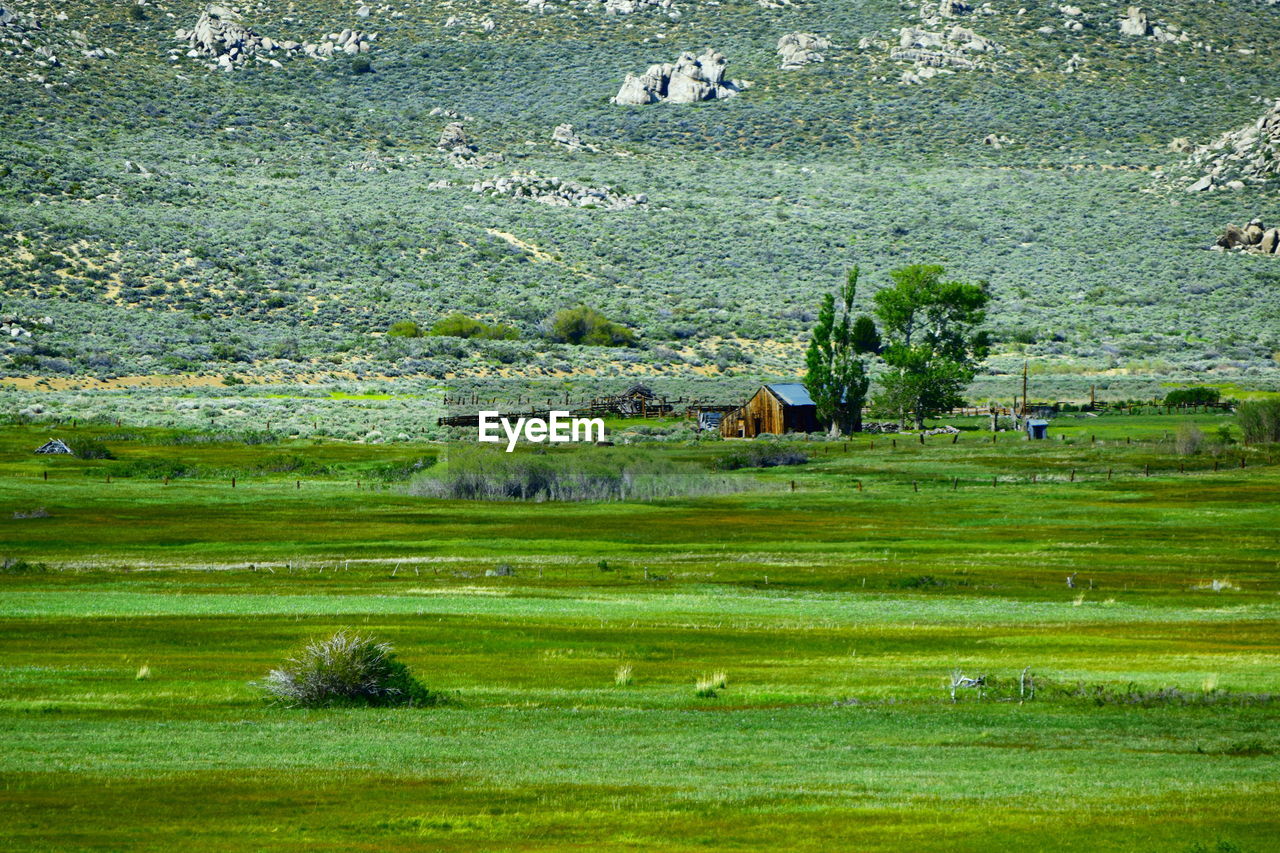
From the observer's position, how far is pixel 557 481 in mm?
77125

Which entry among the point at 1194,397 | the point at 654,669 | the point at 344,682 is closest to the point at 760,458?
the point at 1194,397

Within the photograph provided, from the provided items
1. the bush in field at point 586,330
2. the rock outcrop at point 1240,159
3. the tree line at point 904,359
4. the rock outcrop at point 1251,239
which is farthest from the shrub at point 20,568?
the rock outcrop at point 1240,159

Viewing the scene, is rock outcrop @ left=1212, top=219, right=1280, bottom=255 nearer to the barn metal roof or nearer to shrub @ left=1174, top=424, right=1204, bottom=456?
the barn metal roof

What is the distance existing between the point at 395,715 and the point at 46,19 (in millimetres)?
192708

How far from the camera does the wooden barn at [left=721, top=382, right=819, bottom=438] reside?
99.7 m

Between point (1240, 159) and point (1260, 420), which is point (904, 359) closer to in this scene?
point (1260, 420)

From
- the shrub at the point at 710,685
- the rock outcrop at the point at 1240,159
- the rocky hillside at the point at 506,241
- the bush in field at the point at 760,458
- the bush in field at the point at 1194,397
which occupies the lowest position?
the shrub at the point at 710,685

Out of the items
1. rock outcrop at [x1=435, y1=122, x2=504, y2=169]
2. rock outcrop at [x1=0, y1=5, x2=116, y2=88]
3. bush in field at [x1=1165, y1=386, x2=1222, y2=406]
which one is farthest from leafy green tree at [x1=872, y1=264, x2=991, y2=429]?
rock outcrop at [x1=0, y1=5, x2=116, y2=88]

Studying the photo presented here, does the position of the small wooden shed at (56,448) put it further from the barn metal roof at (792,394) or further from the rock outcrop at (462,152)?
the rock outcrop at (462,152)

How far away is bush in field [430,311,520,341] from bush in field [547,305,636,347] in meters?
3.73

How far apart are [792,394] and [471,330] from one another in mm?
42051

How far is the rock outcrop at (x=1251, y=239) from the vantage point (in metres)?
172

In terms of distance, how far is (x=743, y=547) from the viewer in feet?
181

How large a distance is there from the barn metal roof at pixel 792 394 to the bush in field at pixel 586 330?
34433 mm
